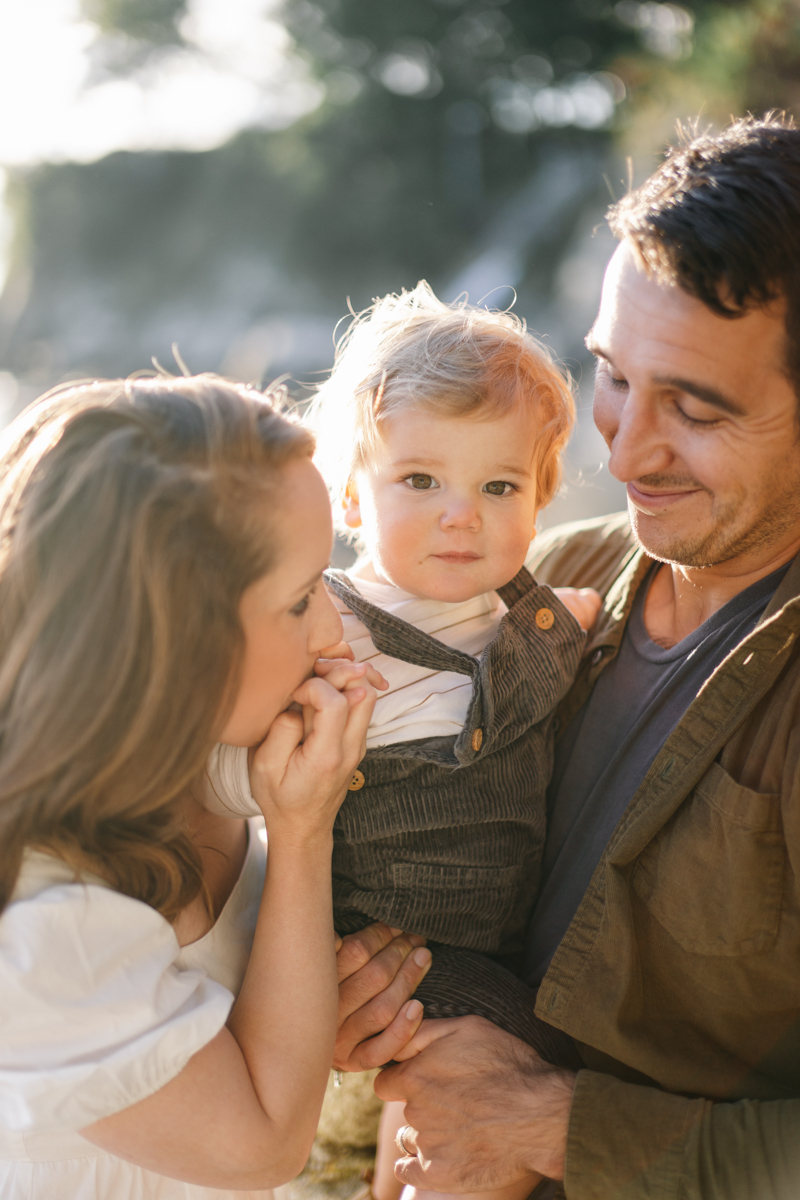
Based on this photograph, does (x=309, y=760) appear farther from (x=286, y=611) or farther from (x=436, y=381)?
(x=436, y=381)

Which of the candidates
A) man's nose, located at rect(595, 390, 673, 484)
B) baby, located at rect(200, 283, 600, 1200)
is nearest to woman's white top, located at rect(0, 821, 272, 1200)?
baby, located at rect(200, 283, 600, 1200)

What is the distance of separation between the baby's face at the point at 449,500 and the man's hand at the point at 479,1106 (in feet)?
2.51

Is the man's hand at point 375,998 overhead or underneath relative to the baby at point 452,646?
underneath

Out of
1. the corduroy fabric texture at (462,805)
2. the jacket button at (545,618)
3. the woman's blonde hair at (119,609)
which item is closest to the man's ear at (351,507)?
the corduroy fabric texture at (462,805)

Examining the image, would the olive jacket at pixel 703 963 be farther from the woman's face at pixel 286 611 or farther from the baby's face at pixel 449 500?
the woman's face at pixel 286 611

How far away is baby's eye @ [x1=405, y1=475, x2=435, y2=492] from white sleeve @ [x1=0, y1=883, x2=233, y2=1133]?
0.88m

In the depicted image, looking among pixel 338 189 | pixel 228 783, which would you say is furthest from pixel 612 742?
pixel 338 189

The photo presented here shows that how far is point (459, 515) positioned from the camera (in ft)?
5.29

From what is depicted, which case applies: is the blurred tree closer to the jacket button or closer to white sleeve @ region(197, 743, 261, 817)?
the jacket button

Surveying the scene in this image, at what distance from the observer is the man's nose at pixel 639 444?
5.27ft

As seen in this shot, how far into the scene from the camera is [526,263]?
1422cm

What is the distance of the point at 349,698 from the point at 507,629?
1.48ft

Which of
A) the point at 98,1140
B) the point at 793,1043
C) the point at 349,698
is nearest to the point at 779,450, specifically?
the point at 349,698

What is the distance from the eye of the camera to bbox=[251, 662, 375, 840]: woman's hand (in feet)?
4.29
